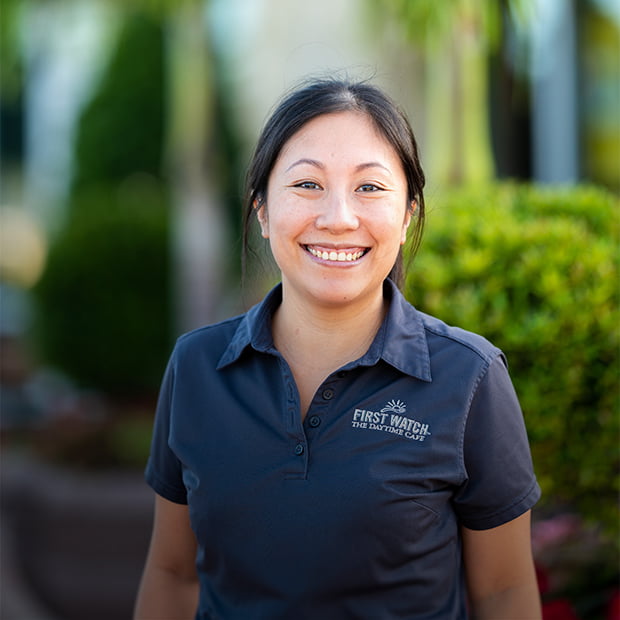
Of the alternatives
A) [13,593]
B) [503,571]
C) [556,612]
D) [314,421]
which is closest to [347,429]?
[314,421]

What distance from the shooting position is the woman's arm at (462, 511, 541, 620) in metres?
1.79

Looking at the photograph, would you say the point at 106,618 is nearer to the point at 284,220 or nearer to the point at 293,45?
the point at 284,220

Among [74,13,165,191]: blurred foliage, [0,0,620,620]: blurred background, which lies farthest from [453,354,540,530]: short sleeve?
[74,13,165,191]: blurred foliage

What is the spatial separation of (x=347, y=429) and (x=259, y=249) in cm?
114

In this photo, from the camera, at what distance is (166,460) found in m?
1.94

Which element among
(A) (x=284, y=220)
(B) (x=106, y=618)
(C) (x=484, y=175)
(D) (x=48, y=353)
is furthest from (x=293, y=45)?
(A) (x=284, y=220)

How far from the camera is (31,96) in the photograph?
1330cm

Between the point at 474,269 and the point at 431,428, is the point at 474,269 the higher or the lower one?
the higher one

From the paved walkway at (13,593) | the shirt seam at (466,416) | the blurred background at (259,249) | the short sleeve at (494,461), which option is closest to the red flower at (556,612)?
the blurred background at (259,249)

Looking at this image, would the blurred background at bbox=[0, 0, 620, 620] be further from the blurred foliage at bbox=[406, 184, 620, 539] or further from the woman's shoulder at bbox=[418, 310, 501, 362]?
the woman's shoulder at bbox=[418, 310, 501, 362]

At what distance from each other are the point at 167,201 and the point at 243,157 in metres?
3.16

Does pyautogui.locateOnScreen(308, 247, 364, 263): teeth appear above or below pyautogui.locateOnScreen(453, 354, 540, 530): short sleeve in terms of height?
above

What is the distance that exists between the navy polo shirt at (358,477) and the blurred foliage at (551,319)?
0.76m

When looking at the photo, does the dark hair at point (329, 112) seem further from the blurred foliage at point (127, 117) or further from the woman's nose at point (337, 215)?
the blurred foliage at point (127, 117)
